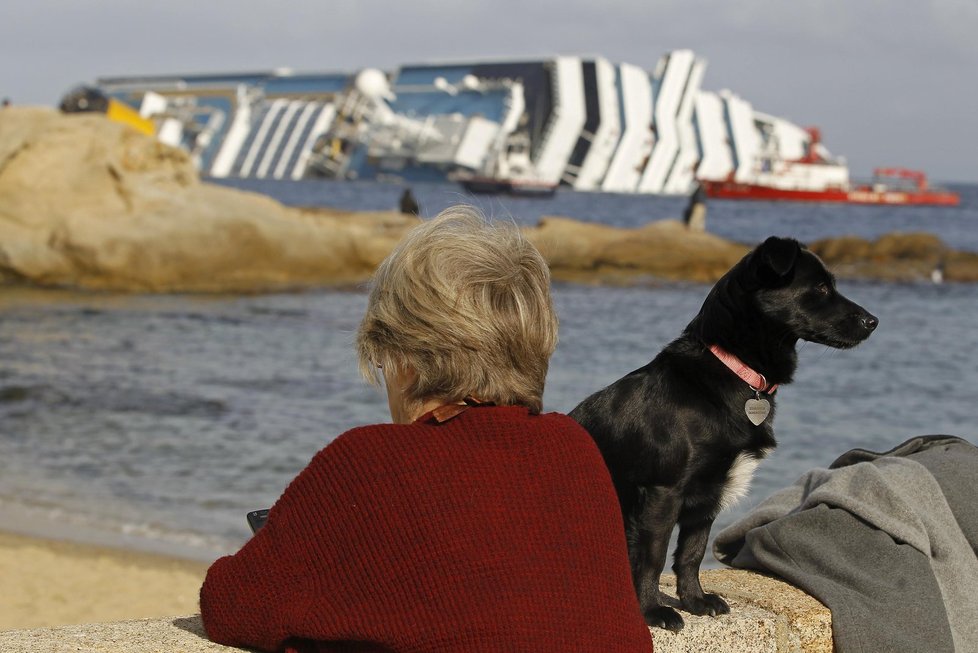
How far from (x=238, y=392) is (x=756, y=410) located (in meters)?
8.21

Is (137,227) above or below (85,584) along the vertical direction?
below

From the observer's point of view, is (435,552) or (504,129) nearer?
(435,552)

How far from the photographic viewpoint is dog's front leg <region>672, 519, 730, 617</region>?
2.46 m

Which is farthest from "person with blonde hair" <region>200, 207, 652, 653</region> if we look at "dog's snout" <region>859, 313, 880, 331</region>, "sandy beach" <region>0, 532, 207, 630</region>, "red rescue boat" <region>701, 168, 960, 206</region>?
"red rescue boat" <region>701, 168, 960, 206</region>

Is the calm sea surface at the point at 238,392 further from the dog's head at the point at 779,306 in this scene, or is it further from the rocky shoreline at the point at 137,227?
the rocky shoreline at the point at 137,227

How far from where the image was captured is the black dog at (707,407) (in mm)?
2422

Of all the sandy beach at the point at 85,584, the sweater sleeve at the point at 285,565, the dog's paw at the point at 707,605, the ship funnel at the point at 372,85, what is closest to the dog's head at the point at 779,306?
the dog's paw at the point at 707,605

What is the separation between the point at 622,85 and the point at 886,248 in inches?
1445

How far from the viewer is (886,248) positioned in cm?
2456

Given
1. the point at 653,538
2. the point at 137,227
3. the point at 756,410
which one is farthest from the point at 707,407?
the point at 137,227

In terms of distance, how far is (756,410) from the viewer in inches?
96.7

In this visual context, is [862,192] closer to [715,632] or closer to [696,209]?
[696,209]

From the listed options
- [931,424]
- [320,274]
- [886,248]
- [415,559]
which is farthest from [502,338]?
[886,248]

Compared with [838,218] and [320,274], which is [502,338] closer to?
[320,274]
